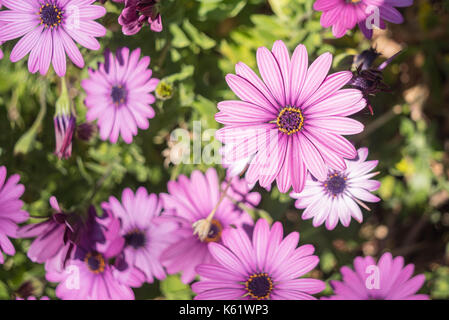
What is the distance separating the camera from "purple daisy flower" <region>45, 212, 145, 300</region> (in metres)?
1.46

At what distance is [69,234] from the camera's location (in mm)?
1331

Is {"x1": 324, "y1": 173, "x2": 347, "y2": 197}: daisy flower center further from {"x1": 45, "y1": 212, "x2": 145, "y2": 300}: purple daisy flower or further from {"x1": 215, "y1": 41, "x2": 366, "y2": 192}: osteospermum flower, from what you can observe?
{"x1": 45, "y1": 212, "x2": 145, "y2": 300}: purple daisy flower

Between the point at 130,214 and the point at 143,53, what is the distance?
24.2 inches

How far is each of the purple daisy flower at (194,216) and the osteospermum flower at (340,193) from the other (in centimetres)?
25

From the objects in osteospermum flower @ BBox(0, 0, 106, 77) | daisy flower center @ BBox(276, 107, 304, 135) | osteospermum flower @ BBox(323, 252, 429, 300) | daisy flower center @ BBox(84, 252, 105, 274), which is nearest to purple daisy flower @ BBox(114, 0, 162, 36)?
osteospermum flower @ BBox(0, 0, 106, 77)

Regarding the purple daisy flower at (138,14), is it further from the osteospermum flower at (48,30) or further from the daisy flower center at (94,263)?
the daisy flower center at (94,263)

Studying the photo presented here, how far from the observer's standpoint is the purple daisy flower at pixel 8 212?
4.39 ft

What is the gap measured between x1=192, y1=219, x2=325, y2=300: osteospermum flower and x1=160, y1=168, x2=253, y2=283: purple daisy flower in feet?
0.36

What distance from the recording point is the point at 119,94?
1425mm

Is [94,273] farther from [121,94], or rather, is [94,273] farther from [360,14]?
[360,14]

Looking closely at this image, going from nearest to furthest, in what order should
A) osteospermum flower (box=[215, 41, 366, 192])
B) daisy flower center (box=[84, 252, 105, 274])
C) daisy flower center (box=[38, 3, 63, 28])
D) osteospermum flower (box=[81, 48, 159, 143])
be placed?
osteospermum flower (box=[215, 41, 366, 192]), daisy flower center (box=[38, 3, 63, 28]), osteospermum flower (box=[81, 48, 159, 143]), daisy flower center (box=[84, 252, 105, 274])

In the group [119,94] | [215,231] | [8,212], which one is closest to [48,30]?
[119,94]

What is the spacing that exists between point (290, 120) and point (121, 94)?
61cm
